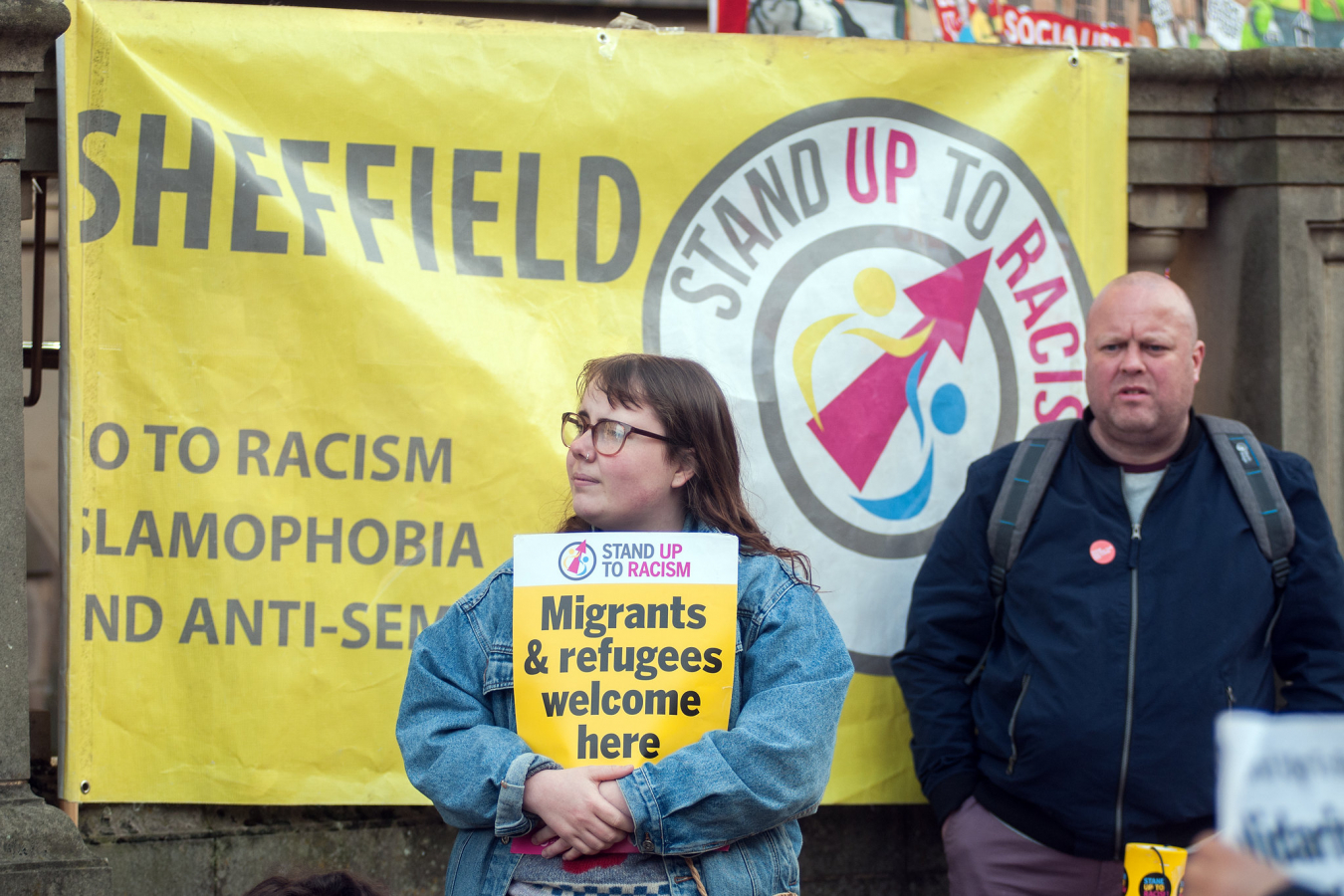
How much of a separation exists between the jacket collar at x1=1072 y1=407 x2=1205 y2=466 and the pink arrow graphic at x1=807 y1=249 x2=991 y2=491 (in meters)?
0.48

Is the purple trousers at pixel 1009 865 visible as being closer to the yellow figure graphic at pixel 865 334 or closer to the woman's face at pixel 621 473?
the yellow figure graphic at pixel 865 334

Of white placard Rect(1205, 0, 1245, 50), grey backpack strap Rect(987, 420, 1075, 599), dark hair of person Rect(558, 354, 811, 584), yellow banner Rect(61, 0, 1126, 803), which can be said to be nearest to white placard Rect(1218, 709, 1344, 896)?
dark hair of person Rect(558, 354, 811, 584)

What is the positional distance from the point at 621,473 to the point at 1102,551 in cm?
138

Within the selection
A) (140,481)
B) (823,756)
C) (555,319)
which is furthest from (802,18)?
(823,756)

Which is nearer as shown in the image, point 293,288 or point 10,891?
point 10,891

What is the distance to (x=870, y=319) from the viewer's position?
357 centimetres

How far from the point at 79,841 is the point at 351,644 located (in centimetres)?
74

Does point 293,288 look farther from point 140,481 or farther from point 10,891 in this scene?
point 10,891

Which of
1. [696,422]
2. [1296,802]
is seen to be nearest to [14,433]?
[696,422]

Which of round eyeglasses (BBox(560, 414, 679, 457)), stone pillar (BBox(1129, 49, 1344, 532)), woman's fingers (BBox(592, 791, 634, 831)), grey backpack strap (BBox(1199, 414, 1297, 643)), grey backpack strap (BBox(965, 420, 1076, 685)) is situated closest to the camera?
woman's fingers (BBox(592, 791, 634, 831))

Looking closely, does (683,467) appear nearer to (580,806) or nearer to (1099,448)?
(580,806)

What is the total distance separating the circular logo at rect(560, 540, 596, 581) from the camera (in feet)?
6.85

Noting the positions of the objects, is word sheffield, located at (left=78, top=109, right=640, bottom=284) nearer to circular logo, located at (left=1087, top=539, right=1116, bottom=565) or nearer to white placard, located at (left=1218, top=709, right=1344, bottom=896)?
circular logo, located at (left=1087, top=539, right=1116, bottom=565)

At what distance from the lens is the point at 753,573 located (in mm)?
2168
